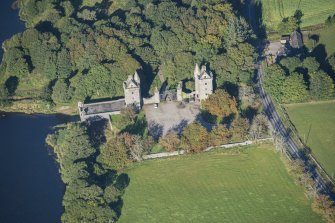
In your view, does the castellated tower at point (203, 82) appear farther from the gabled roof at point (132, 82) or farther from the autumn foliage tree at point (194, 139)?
the autumn foliage tree at point (194, 139)

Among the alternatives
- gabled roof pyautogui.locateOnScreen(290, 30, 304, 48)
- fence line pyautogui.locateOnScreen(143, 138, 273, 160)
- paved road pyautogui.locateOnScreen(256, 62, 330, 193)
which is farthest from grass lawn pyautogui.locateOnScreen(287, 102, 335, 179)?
gabled roof pyautogui.locateOnScreen(290, 30, 304, 48)

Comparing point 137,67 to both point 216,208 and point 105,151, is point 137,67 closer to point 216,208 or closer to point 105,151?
point 105,151

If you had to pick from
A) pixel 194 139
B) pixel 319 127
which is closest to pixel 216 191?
pixel 194 139

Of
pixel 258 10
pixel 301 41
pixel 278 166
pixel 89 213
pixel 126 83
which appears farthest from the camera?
pixel 258 10

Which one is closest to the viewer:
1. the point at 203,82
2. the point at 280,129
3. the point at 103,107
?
the point at 280,129

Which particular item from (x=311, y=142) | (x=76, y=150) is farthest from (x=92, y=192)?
(x=311, y=142)

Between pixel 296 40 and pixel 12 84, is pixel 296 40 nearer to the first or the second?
pixel 296 40
